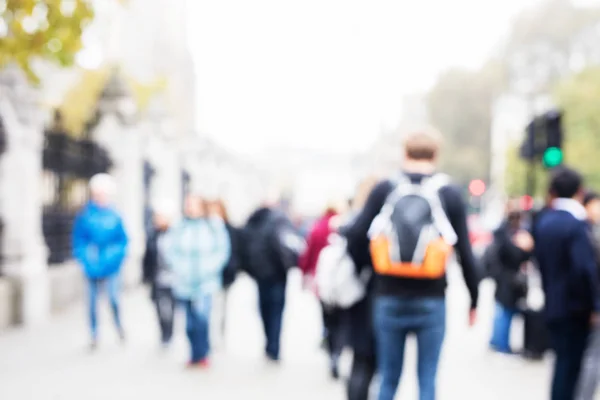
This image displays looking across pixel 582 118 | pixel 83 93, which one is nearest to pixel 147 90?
pixel 83 93

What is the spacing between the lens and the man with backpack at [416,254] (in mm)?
5191

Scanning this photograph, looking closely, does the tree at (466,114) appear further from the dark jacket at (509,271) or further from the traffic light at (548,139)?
the dark jacket at (509,271)

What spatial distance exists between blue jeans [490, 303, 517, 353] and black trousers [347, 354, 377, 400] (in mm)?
5111

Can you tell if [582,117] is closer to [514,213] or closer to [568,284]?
[514,213]

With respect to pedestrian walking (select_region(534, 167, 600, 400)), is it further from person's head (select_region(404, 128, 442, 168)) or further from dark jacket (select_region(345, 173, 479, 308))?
person's head (select_region(404, 128, 442, 168))

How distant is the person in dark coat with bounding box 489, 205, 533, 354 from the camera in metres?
11.1

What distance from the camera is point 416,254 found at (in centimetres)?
516

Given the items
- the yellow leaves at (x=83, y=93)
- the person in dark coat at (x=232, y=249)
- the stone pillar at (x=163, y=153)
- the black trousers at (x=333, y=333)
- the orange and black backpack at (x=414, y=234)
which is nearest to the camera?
Result: the orange and black backpack at (x=414, y=234)

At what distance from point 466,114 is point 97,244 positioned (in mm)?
56011

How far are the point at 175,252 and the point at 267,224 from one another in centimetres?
97

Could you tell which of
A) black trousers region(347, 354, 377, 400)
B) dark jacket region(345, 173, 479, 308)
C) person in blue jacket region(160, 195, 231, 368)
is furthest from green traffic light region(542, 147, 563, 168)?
dark jacket region(345, 173, 479, 308)

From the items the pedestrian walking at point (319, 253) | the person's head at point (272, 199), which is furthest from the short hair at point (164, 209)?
the pedestrian walking at point (319, 253)

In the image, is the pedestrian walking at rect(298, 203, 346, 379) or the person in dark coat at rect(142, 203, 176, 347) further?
the person in dark coat at rect(142, 203, 176, 347)

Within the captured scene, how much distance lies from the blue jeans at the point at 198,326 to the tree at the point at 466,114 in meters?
54.9
